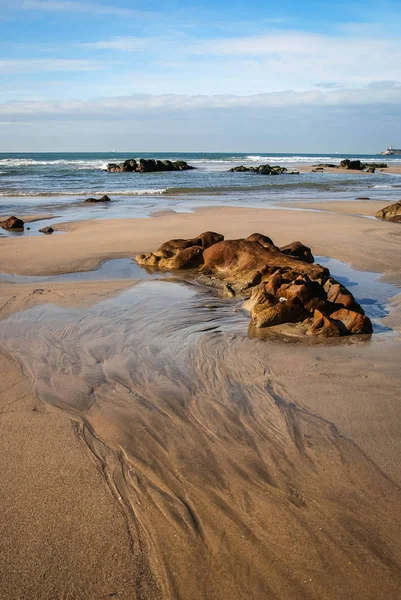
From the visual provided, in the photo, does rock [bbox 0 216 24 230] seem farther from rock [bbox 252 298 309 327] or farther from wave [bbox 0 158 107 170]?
wave [bbox 0 158 107 170]

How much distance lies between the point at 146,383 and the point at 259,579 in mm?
2256

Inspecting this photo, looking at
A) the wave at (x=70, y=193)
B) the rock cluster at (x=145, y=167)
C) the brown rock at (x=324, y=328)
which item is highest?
the rock cluster at (x=145, y=167)

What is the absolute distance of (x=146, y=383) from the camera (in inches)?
174

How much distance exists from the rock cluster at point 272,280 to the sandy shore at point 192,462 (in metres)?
0.45

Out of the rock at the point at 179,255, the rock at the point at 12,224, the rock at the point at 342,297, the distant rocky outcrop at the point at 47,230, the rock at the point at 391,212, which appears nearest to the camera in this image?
the rock at the point at 342,297

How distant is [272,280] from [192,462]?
3.75 m

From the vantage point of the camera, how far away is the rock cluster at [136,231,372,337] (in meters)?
5.80

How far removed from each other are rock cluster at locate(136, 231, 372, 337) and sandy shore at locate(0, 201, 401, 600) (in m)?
0.45

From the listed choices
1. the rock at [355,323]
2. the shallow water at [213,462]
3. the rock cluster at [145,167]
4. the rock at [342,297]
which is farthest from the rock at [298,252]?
the rock cluster at [145,167]

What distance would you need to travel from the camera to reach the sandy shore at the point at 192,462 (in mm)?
2426

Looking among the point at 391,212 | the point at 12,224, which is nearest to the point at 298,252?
the point at 391,212

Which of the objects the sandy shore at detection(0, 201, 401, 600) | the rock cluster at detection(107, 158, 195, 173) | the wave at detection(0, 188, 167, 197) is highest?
the rock cluster at detection(107, 158, 195, 173)

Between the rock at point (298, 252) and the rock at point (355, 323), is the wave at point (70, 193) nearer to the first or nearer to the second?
the rock at point (298, 252)

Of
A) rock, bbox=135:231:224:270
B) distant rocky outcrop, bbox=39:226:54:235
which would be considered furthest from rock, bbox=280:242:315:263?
distant rocky outcrop, bbox=39:226:54:235
